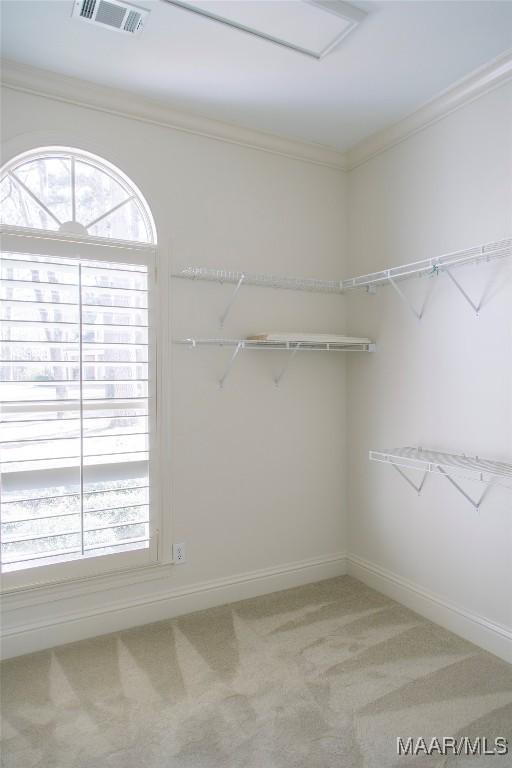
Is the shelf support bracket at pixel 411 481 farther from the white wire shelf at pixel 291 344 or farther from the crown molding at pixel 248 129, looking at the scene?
the crown molding at pixel 248 129

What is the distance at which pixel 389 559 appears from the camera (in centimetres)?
279

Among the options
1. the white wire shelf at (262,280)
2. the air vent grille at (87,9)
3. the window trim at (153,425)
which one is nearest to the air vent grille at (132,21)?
the air vent grille at (87,9)

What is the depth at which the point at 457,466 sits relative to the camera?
2117mm

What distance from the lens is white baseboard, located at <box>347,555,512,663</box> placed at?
2.21m

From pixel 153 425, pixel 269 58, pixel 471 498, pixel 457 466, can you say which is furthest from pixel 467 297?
pixel 153 425

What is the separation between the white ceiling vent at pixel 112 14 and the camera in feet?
5.86

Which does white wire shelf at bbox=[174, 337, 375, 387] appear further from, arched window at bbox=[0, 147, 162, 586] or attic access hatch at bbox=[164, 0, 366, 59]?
attic access hatch at bbox=[164, 0, 366, 59]

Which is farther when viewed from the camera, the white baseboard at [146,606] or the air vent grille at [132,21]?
the white baseboard at [146,606]

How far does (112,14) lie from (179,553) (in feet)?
7.29

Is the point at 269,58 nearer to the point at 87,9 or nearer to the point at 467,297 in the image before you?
the point at 87,9

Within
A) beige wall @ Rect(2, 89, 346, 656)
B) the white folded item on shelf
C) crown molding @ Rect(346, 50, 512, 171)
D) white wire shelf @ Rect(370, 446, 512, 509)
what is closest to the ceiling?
crown molding @ Rect(346, 50, 512, 171)

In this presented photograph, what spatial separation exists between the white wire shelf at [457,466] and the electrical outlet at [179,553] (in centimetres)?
106

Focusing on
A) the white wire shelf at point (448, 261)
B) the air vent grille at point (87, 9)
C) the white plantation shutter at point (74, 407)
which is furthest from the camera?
the white plantation shutter at point (74, 407)

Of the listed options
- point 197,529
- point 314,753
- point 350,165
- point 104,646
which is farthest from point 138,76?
point 314,753
